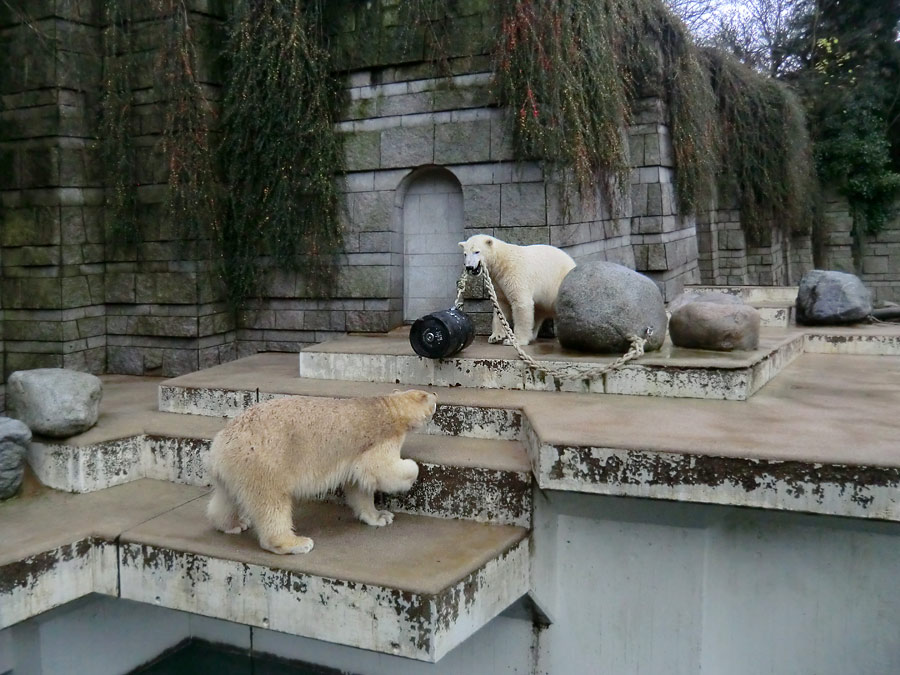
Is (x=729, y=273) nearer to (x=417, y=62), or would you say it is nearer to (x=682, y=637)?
(x=417, y=62)

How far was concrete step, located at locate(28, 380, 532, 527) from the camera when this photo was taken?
395 cm

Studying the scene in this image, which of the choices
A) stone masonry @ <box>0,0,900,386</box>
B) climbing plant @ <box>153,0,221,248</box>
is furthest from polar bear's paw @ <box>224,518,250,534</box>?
climbing plant @ <box>153,0,221,248</box>

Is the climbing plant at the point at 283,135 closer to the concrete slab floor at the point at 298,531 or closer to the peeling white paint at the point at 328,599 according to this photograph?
the concrete slab floor at the point at 298,531

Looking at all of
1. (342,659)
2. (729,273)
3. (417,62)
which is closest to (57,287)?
(417,62)

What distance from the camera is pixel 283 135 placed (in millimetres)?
7164

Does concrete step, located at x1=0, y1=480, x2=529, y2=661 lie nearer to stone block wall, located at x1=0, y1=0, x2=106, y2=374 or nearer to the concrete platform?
the concrete platform

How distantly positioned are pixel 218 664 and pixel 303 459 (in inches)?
77.1

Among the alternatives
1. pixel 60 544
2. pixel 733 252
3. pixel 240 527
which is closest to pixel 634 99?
pixel 733 252

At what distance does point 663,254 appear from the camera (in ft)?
27.3

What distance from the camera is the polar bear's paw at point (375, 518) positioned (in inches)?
153

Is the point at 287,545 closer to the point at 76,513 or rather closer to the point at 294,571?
the point at 294,571

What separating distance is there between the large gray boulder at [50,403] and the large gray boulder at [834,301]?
264 inches

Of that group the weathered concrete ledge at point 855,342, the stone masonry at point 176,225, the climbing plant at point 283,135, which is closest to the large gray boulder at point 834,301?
the weathered concrete ledge at point 855,342

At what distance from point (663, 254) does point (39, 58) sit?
21.4 ft
